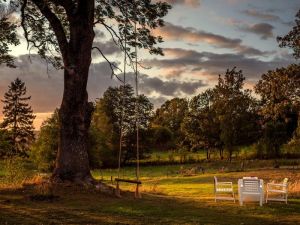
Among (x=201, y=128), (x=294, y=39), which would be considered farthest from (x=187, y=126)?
(x=294, y=39)

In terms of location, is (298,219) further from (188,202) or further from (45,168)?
(45,168)

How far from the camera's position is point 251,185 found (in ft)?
59.3

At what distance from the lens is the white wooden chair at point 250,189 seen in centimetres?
1780

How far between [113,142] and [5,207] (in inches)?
2668

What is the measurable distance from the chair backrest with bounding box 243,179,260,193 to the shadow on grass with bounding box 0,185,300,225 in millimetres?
757

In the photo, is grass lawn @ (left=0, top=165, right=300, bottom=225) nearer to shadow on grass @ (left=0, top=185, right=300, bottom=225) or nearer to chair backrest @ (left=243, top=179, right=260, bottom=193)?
shadow on grass @ (left=0, top=185, right=300, bottom=225)

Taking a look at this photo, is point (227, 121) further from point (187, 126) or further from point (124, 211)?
point (124, 211)

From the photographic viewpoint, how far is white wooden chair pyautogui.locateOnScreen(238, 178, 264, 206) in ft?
58.4

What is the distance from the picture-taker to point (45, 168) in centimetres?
6569

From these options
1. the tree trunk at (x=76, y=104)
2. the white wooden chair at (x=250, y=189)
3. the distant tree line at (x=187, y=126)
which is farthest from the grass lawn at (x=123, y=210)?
the distant tree line at (x=187, y=126)

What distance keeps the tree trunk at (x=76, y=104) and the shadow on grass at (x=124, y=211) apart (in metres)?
1.45

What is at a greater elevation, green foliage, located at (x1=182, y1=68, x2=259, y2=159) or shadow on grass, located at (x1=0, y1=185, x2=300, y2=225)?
green foliage, located at (x1=182, y1=68, x2=259, y2=159)

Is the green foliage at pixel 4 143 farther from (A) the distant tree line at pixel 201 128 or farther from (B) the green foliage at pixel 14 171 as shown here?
(A) the distant tree line at pixel 201 128

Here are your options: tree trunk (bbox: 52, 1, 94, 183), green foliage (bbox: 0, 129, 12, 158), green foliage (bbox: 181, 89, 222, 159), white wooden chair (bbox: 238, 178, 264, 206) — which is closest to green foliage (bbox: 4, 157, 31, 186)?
green foliage (bbox: 0, 129, 12, 158)
